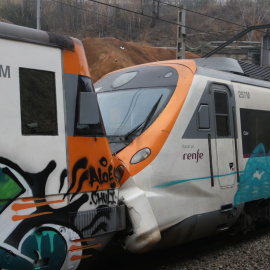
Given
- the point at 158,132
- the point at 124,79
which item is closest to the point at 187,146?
the point at 158,132

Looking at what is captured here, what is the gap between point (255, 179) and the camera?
23.2 ft

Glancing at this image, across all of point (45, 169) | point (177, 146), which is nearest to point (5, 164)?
point (45, 169)

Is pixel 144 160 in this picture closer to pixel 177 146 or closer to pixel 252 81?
pixel 177 146

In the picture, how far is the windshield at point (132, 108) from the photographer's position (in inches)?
229

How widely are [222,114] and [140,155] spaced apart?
1.76 meters

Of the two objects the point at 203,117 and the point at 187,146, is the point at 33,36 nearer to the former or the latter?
the point at 187,146

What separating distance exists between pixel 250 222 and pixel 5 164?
4769mm

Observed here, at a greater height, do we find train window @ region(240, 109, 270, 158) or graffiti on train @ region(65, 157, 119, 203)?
train window @ region(240, 109, 270, 158)

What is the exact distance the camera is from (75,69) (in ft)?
14.2

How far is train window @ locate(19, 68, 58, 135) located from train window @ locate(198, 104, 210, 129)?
2.53 m

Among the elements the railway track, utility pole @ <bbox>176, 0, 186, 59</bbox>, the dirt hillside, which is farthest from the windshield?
the dirt hillside

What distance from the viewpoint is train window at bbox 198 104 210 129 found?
19.8 feet

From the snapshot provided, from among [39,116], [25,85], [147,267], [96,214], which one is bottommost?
[147,267]

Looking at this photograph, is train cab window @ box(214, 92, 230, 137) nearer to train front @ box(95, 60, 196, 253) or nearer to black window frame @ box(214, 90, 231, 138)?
black window frame @ box(214, 90, 231, 138)
